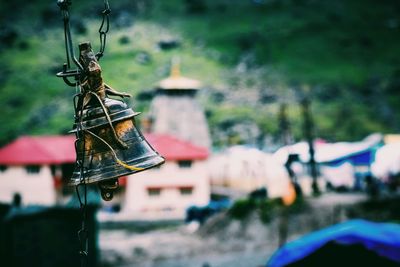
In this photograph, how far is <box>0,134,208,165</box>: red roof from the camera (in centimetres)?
3469

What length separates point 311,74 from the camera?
82625 millimetres

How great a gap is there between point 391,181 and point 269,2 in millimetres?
84341

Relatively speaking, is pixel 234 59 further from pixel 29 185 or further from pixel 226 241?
pixel 226 241

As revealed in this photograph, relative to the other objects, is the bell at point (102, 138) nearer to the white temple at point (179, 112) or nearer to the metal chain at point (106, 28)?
the metal chain at point (106, 28)

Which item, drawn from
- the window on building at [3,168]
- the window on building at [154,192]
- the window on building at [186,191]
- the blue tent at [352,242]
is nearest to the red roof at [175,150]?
the window on building at [186,191]

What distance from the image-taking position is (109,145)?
11.5 feet

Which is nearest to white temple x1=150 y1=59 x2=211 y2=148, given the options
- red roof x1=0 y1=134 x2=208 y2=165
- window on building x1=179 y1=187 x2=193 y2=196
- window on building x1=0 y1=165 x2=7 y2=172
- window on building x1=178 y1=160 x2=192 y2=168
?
red roof x1=0 y1=134 x2=208 y2=165

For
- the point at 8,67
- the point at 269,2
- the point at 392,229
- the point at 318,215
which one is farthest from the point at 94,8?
the point at 392,229

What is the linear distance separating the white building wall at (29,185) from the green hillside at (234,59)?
1042 inches

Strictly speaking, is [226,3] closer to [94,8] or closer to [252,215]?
[94,8]

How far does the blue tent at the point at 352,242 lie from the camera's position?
297 inches

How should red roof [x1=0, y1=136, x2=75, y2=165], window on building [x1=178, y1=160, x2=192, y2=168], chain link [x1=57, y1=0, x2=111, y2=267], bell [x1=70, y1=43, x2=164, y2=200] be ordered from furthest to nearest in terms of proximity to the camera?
window on building [x1=178, y1=160, x2=192, y2=168], red roof [x1=0, y1=136, x2=75, y2=165], bell [x1=70, y1=43, x2=164, y2=200], chain link [x1=57, y1=0, x2=111, y2=267]

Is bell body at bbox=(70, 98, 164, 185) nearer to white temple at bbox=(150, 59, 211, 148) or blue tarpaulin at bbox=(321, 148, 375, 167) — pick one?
blue tarpaulin at bbox=(321, 148, 375, 167)

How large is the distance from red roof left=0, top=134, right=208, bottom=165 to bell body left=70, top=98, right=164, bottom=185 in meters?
30.5
